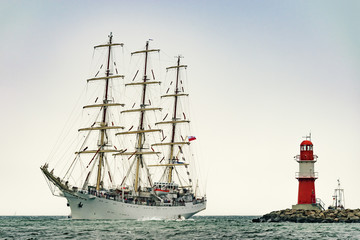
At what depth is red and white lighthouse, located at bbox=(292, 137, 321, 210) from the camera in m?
87.1

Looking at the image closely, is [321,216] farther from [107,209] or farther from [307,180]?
[107,209]

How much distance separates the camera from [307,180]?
286ft

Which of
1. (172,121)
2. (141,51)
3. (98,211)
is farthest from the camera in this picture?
(172,121)

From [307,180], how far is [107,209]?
33.1 metres

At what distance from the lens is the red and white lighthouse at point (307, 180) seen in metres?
87.1

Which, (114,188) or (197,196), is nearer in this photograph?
(114,188)

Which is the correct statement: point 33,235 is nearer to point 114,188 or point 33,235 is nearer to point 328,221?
point 114,188

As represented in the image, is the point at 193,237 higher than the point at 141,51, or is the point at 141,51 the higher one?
the point at 141,51

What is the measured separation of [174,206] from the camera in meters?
111

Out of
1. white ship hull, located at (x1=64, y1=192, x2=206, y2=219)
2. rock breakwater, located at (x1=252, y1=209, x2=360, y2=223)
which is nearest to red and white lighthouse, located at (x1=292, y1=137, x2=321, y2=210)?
rock breakwater, located at (x1=252, y1=209, x2=360, y2=223)

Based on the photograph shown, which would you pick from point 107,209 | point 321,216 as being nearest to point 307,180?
point 321,216

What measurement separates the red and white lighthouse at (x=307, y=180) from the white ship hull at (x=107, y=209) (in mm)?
28981

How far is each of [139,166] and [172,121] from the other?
1315 centimetres

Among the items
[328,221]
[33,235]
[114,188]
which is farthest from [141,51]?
[33,235]
